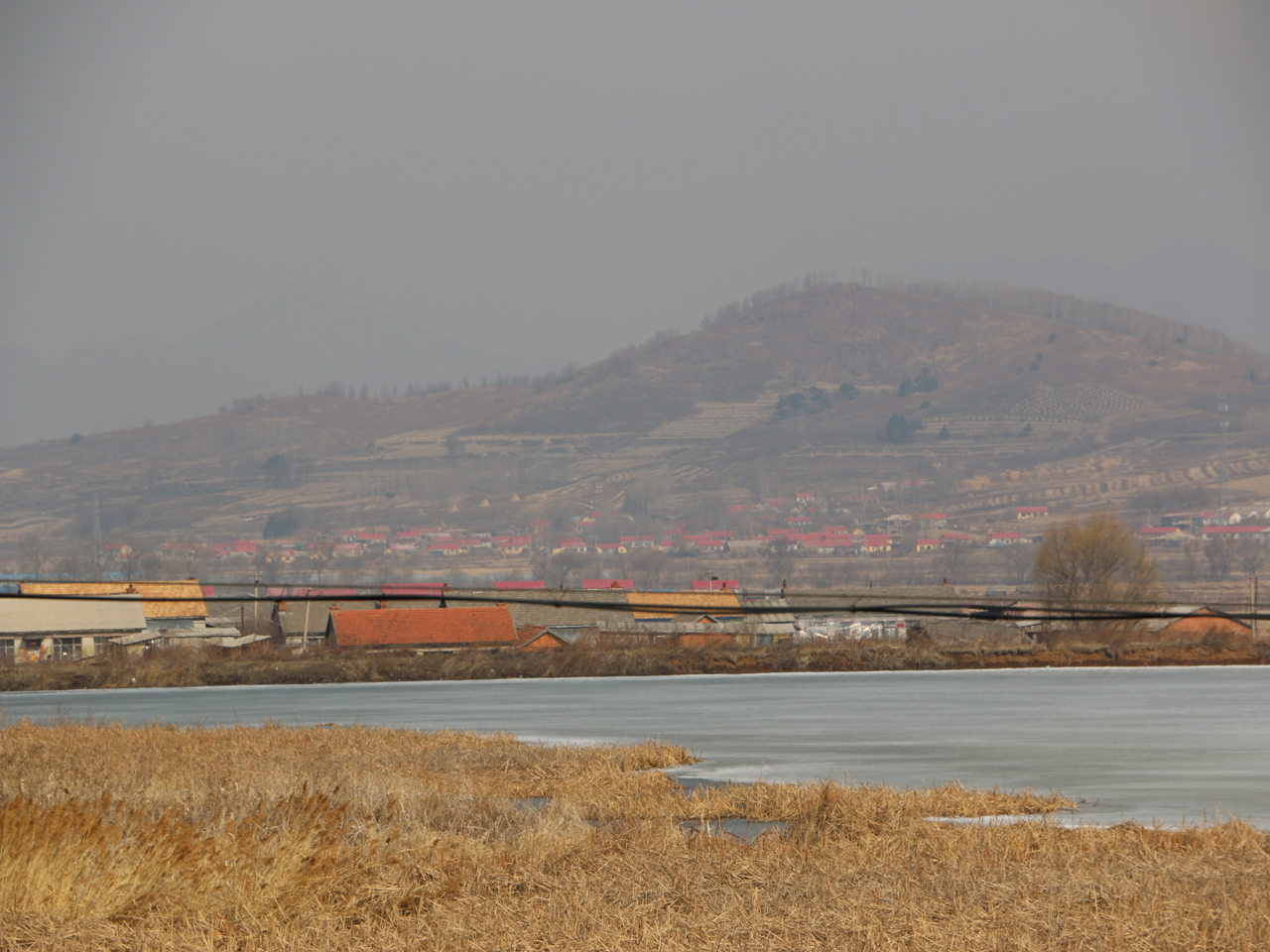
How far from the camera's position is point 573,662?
251 feet

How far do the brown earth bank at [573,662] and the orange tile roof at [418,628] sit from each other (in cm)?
566

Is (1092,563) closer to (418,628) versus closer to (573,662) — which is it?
(573,662)

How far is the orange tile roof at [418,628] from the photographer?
85.3 m

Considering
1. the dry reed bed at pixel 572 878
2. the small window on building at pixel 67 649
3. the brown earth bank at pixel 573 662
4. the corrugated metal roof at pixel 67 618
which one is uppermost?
the dry reed bed at pixel 572 878

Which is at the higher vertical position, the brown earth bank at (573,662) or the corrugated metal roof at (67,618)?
the corrugated metal roof at (67,618)

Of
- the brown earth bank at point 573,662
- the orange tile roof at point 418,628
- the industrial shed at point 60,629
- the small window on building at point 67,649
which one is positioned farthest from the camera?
the orange tile roof at point 418,628

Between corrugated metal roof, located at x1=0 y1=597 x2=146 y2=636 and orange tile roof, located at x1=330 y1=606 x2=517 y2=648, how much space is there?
12.7 metres

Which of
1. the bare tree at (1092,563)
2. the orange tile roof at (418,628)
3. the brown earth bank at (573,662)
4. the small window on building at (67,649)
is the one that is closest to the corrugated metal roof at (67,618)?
the small window on building at (67,649)

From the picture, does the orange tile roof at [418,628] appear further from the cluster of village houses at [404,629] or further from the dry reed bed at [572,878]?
the dry reed bed at [572,878]

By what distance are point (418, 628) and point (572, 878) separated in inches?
2902

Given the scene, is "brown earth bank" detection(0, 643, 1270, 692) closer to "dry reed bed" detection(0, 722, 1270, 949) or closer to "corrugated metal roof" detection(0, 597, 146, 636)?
"corrugated metal roof" detection(0, 597, 146, 636)

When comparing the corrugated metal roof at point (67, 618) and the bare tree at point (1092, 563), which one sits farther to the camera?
the bare tree at point (1092, 563)

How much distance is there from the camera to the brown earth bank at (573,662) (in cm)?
7125

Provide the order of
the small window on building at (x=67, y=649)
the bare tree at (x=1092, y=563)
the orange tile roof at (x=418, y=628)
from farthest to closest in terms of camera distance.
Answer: the bare tree at (x=1092, y=563) → the orange tile roof at (x=418, y=628) → the small window on building at (x=67, y=649)
